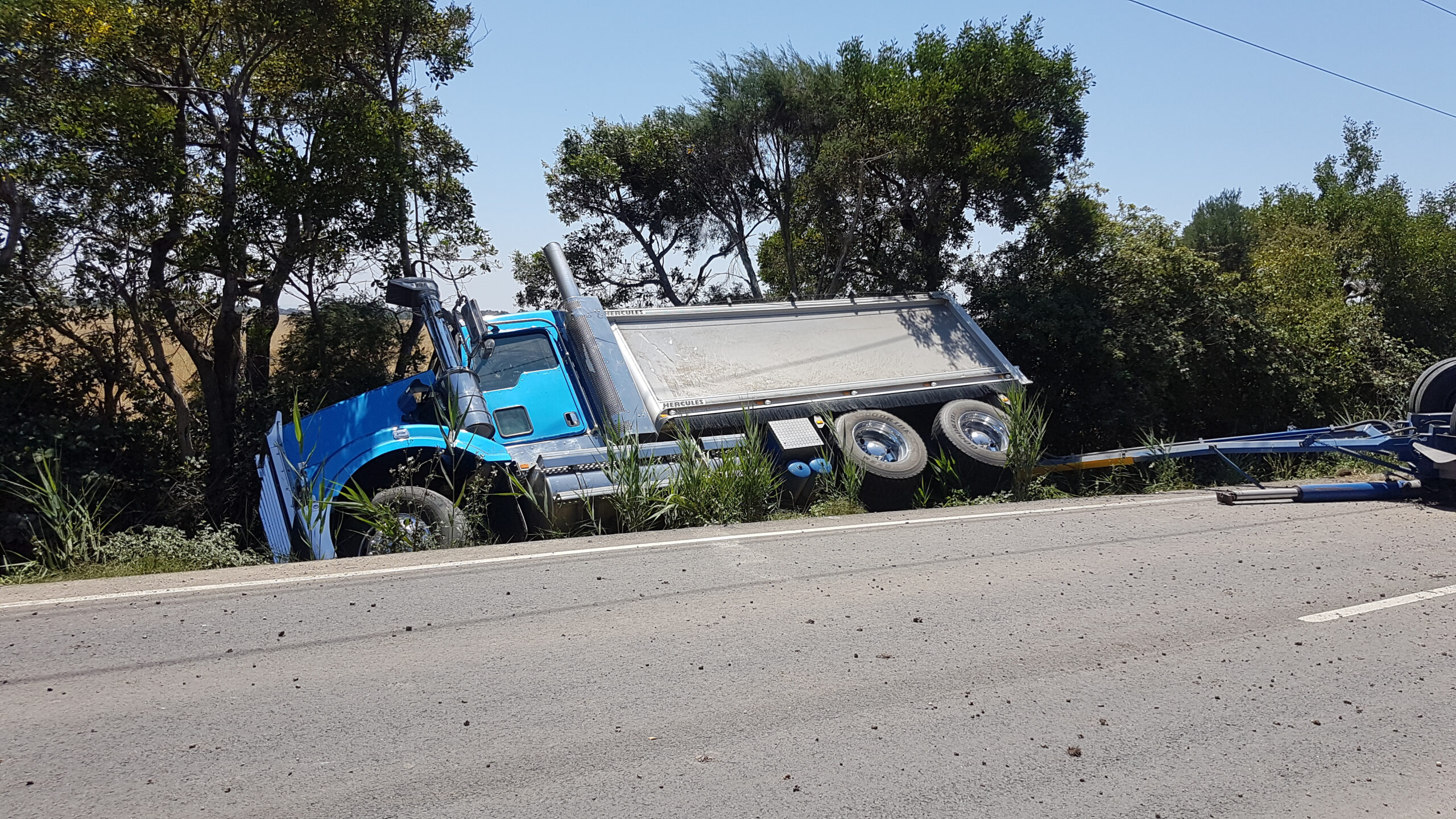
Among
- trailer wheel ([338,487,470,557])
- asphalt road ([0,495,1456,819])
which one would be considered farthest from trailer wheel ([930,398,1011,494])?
trailer wheel ([338,487,470,557])

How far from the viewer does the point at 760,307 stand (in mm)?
12555

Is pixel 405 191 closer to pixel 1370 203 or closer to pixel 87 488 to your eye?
pixel 87 488

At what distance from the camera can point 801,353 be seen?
40.0ft

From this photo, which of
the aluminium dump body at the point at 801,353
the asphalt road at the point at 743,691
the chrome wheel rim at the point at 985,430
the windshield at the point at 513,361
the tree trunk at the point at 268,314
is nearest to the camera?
the asphalt road at the point at 743,691

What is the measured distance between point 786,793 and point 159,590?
15.0 feet

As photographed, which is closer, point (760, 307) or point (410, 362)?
point (760, 307)

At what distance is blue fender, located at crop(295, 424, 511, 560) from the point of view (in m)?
9.09

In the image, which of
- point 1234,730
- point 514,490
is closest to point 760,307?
point 514,490

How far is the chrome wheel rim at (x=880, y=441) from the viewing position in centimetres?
1120

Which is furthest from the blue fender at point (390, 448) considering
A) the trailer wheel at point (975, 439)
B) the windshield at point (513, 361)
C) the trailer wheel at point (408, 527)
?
the trailer wheel at point (975, 439)

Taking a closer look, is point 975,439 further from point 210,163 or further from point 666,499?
point 210,163

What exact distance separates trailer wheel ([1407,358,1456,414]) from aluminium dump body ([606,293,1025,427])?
4457 millimetres

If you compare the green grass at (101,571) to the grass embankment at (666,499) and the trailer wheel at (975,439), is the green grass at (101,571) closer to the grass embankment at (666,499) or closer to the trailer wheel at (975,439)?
the grass embankment at (666,499)

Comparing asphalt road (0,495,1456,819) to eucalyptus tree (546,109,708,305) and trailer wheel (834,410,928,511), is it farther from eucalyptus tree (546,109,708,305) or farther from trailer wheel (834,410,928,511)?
eucalyptus tree (546,109,708,305)
